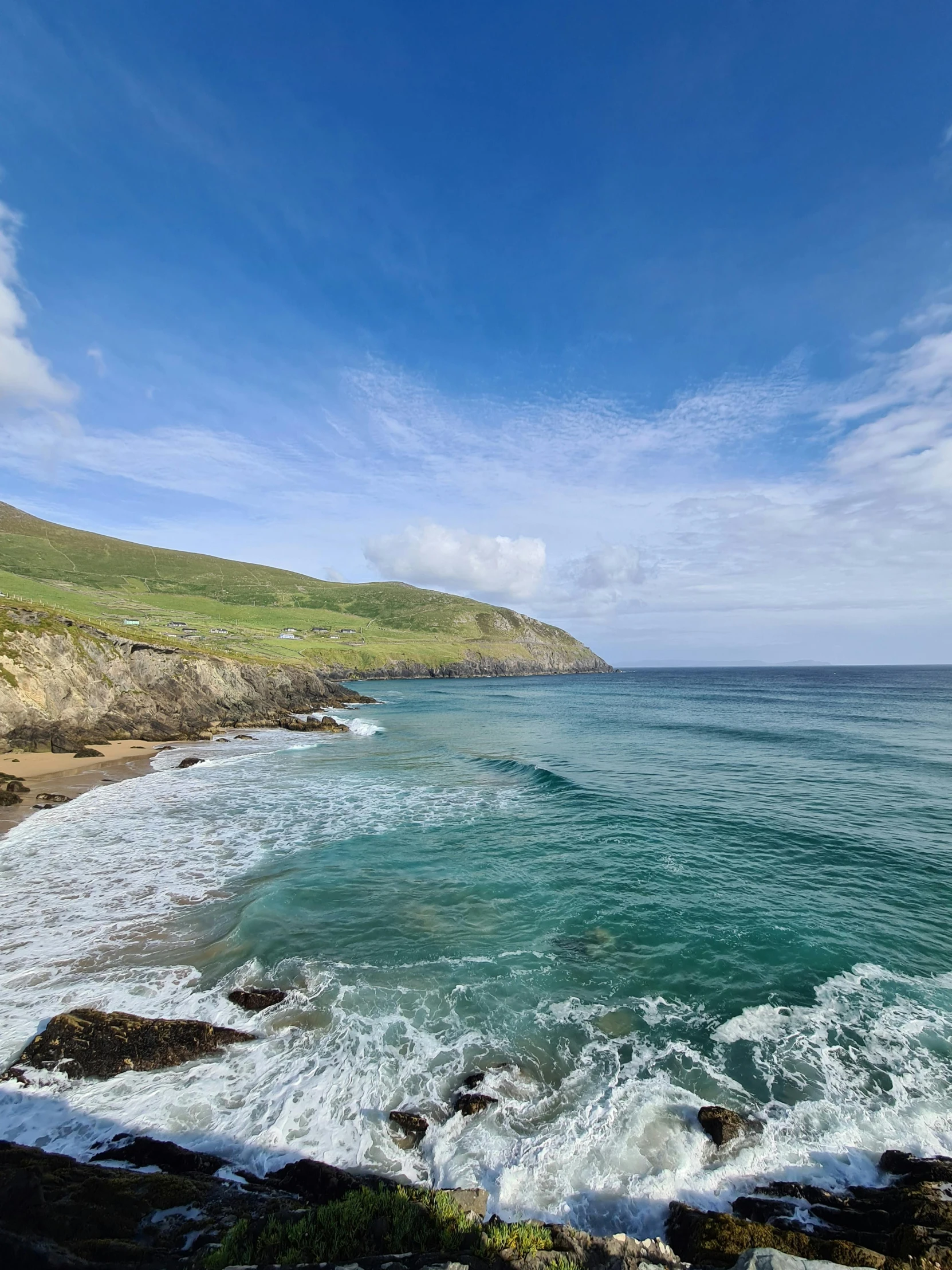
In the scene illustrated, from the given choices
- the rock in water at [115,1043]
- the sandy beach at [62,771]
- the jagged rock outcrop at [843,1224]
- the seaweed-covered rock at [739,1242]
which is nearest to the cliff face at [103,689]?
the sandy beach at [62,771]

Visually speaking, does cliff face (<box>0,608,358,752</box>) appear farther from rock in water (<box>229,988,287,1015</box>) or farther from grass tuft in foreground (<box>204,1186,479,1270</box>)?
grass tuft in foreground (<box>204,1186,479,1270</box>)

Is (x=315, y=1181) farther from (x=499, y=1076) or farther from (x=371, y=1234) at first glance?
(x=499, y=1076)

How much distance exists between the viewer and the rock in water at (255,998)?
1313cm

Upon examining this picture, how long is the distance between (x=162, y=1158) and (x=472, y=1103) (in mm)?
5209

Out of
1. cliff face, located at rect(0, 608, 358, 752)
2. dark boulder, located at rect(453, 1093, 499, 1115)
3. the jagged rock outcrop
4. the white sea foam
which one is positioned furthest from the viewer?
cliff face, located at rect(0, 608, 358, 752)

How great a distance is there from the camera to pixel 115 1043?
11359 millimetres

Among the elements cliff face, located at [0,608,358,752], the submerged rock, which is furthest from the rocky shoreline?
the submerged rock

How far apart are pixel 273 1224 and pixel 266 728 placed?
210 ft

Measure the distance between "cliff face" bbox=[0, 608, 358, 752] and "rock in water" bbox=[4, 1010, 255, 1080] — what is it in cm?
3836

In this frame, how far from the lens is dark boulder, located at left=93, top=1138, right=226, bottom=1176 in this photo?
28.6 feet

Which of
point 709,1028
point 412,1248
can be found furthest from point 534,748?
point 412,1248

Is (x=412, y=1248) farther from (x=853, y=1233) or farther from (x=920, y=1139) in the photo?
(x=920, y=1139)

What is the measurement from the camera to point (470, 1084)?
35.9 feet

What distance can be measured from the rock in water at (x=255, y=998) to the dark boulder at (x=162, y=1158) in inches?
160
